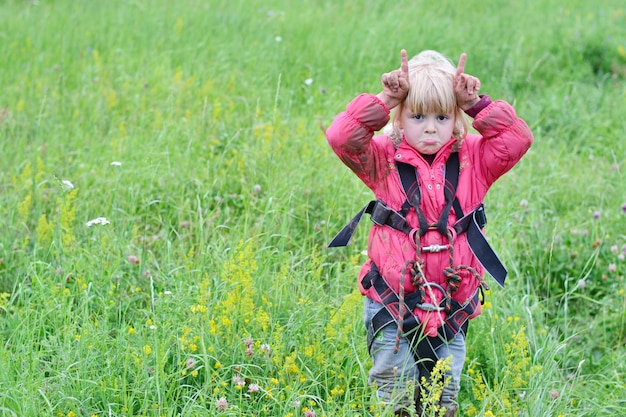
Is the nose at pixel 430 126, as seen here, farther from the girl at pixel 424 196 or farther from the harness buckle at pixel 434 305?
the harness buckle at pixel 434 305

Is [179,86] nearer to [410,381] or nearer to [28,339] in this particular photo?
[28,339]

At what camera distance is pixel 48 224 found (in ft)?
13.5

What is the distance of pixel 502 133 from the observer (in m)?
2.77

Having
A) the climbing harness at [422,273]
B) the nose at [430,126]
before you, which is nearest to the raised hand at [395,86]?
the nose at [430,126]

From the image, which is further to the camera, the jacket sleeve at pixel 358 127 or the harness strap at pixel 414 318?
the harness strap at pixel 414 318

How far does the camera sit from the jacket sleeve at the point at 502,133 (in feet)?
9.02

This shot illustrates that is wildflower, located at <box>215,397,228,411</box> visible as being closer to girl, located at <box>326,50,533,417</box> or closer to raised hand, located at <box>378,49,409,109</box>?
girl, located at <box>326,50,533,417</box>

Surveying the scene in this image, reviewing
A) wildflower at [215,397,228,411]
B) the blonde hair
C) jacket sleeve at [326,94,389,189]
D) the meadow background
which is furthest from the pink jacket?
wildflower at [215,397,228,411]

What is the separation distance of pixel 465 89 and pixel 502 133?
0.19m

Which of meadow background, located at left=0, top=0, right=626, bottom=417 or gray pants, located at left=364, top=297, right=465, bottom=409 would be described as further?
meadow background, located at left=0, top=0, right=626, bottom=417

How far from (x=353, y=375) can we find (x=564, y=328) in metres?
1.27

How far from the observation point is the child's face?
2.78m

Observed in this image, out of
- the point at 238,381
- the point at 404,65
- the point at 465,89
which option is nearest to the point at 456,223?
the point at 465,89

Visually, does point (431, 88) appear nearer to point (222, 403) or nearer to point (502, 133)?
point (502, 133)
